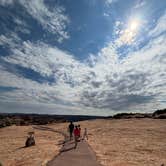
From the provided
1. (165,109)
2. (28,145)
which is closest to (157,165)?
(28,145)

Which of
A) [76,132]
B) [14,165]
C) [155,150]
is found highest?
[76,132]

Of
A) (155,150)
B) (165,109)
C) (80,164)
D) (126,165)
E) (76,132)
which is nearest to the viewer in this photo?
(80,164)

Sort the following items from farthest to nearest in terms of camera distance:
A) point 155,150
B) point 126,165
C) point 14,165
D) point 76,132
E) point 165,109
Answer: point 165,109, point 76,132, point 155,150, point 14,165, point 126,165

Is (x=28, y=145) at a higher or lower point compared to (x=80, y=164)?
higher

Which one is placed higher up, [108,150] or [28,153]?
[108,150]

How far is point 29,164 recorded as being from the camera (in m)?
17.4

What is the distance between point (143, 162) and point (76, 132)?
37.3 ft

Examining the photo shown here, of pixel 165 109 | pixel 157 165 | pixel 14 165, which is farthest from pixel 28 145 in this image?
pixel 165 109

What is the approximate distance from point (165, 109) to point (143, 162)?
80.0m

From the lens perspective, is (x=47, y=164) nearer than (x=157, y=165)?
Yes

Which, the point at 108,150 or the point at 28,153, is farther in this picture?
the point at 108,150

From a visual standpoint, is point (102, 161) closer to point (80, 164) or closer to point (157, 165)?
point (80, 164)

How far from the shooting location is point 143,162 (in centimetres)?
1845

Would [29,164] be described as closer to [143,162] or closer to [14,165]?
[14,165]
